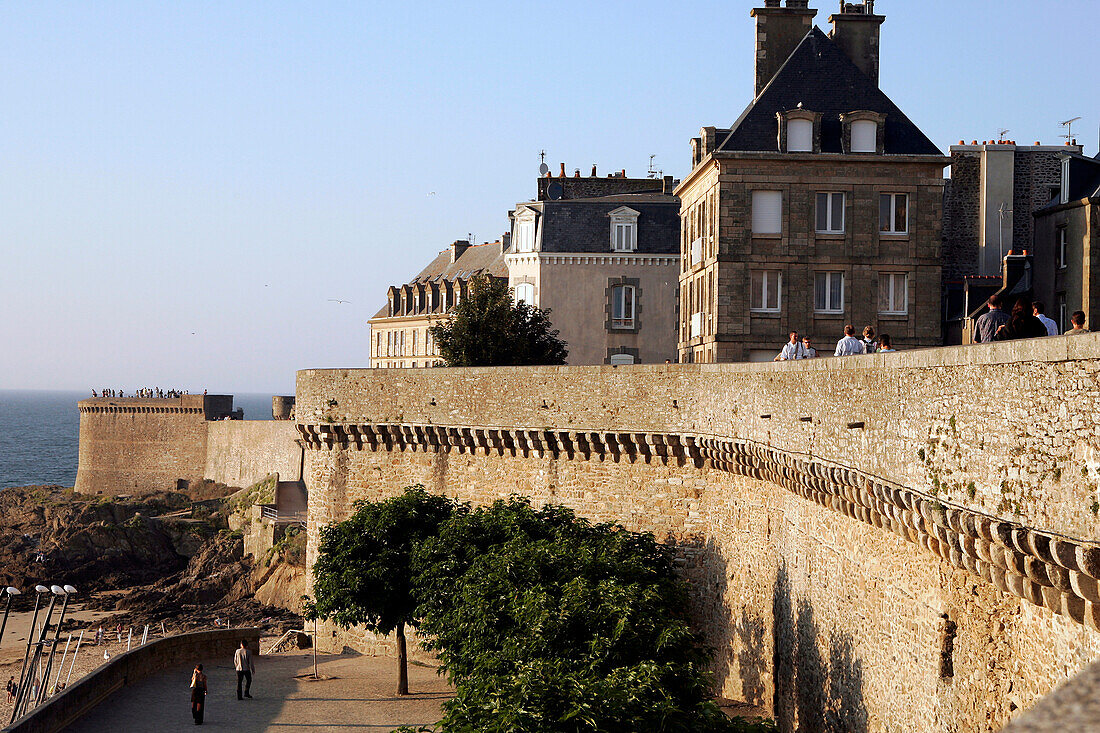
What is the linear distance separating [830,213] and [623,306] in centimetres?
1233

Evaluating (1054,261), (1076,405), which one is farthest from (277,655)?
(1076,405)

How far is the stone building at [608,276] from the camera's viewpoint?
41250 mm

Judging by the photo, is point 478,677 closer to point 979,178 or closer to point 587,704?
point 587,704

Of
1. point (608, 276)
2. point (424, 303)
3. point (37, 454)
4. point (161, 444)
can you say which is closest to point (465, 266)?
point (424, 303)

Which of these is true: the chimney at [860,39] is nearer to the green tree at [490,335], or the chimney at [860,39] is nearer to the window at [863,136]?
the window at [863,136]

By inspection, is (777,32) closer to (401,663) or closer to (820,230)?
(820,230)

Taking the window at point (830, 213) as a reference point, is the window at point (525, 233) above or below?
above

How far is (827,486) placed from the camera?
46.4ft

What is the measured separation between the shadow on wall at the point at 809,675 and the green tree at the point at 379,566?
7.82 metres

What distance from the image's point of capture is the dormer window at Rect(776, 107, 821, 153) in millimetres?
30219

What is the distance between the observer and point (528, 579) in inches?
726

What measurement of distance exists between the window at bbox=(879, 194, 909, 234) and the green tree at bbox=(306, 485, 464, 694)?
1317 centimetres

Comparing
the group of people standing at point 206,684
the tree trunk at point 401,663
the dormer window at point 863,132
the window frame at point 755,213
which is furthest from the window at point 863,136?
the group of people standing at point 206,684

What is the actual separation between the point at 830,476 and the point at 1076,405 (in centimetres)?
585
